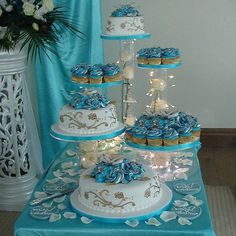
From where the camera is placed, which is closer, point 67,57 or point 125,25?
point 125,25

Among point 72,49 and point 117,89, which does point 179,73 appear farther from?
point 72,49

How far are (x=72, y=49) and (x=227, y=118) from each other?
1.40 meters

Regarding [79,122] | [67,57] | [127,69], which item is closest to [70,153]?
[79,122]

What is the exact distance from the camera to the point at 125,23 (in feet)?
6.78

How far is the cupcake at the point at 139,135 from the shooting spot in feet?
4.72

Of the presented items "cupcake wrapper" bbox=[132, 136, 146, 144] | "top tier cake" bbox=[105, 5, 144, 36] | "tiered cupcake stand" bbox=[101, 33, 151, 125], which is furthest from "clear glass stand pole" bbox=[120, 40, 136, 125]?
"cupcake wrapper" bbox=[132, 136, 146, 144]

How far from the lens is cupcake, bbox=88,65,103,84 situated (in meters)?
1.82

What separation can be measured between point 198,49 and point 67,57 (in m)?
1.05

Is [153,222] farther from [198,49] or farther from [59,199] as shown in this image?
[198,49]

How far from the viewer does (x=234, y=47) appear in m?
3.19

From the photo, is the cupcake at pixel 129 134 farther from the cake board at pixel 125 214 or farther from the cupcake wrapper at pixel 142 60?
the cupcake wrapper at pixel 142 60

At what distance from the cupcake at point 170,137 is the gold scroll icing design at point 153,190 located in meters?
0.19

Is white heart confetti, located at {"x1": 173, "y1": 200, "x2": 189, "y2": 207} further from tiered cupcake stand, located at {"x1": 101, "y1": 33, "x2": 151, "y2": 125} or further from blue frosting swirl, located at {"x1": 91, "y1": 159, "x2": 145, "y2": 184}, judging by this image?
tiered cupcake stand, located at {"x1": 101, "y1": 33, "x2": 151, "y2": 125}

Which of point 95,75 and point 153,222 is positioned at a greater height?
point 95,75
